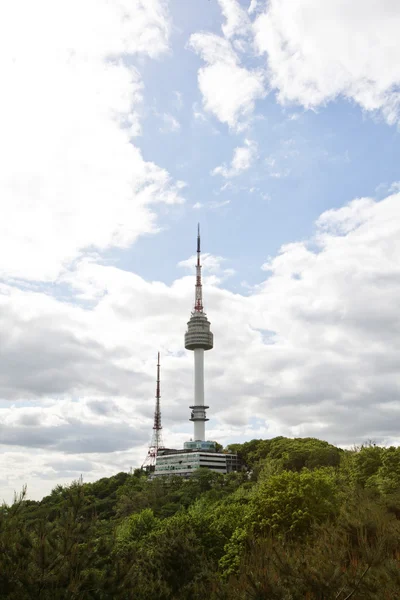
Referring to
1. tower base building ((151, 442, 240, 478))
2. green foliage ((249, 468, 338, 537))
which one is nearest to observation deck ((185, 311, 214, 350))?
tower base building ((151, 442, 240, 478))

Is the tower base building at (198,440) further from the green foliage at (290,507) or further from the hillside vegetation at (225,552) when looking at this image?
the green foliage at (290,507)

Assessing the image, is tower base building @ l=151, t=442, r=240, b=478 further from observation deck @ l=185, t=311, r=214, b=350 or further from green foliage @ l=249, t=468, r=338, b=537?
green foliage @ l=249, t=468, r=338, b=537

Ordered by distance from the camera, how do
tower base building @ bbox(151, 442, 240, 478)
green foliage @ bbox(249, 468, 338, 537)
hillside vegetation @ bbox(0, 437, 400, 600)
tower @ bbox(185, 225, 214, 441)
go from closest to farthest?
hillside vegetation @ bbox(0, 437, 400, 600)
green foliage @ bbox(249, 468, 338, 537)
tower base building @ bbox(151, 442, 240, 478)
tower @ bbox(185, 225, 214, 441)

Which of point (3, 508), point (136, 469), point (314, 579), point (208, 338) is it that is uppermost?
point (208, 338)

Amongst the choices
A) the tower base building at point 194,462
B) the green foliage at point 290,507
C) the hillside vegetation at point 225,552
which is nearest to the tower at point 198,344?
the tower base building at point 194,462

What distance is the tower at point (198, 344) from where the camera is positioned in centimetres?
17075

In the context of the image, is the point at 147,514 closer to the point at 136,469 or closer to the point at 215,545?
the point at 215,545

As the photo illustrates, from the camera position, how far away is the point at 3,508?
26688mm

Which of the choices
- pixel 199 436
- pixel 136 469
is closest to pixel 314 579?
pixel 199 436

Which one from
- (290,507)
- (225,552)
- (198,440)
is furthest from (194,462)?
(225,552)

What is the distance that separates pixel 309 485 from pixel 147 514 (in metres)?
30.6

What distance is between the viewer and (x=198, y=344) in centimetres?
17662

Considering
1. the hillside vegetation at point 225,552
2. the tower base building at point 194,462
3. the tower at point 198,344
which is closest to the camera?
the hillside vegetation at point 225,552

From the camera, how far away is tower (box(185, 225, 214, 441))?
560 feet
